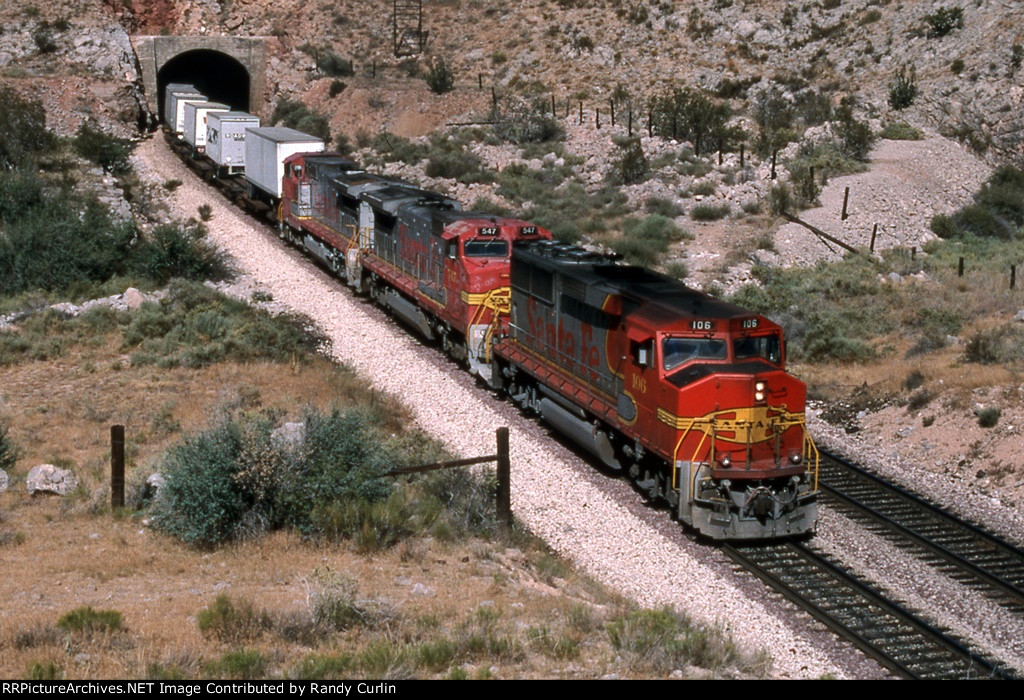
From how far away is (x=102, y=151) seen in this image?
164 feet

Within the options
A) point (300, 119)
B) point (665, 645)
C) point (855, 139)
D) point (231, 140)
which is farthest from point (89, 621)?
point (300, 119)

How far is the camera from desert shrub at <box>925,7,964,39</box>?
58781 mm

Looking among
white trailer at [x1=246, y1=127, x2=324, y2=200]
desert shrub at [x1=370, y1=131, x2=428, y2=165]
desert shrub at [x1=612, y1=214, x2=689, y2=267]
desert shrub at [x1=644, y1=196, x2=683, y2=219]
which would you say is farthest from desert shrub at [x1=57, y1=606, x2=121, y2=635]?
desert shrub at [x1=370, y1=131, x2=428, y2=165]

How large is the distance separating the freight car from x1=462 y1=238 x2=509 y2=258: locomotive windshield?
3 cm

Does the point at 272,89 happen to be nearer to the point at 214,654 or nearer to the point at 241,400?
the point at 241,400

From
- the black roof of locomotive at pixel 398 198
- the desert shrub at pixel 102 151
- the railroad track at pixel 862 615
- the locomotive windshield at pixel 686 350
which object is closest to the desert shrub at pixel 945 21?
the black roof of locomotive at pixel 398 198

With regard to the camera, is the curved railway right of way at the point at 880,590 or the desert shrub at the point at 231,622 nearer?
the desert shrub at the point at 231,622

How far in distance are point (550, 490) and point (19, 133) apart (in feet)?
115

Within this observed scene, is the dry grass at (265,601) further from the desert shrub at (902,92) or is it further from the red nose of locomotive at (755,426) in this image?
the desert shrub at (902,92)

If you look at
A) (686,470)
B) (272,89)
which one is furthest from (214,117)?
(686,470)

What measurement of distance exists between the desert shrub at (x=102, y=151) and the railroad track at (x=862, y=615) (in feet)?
128

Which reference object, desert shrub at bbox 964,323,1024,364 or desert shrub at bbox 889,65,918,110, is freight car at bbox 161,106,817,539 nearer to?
desert shrub at bbox 964,323,1024,364

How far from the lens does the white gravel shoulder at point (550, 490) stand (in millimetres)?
15930

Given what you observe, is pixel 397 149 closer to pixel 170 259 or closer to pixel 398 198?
pixel 170 259
